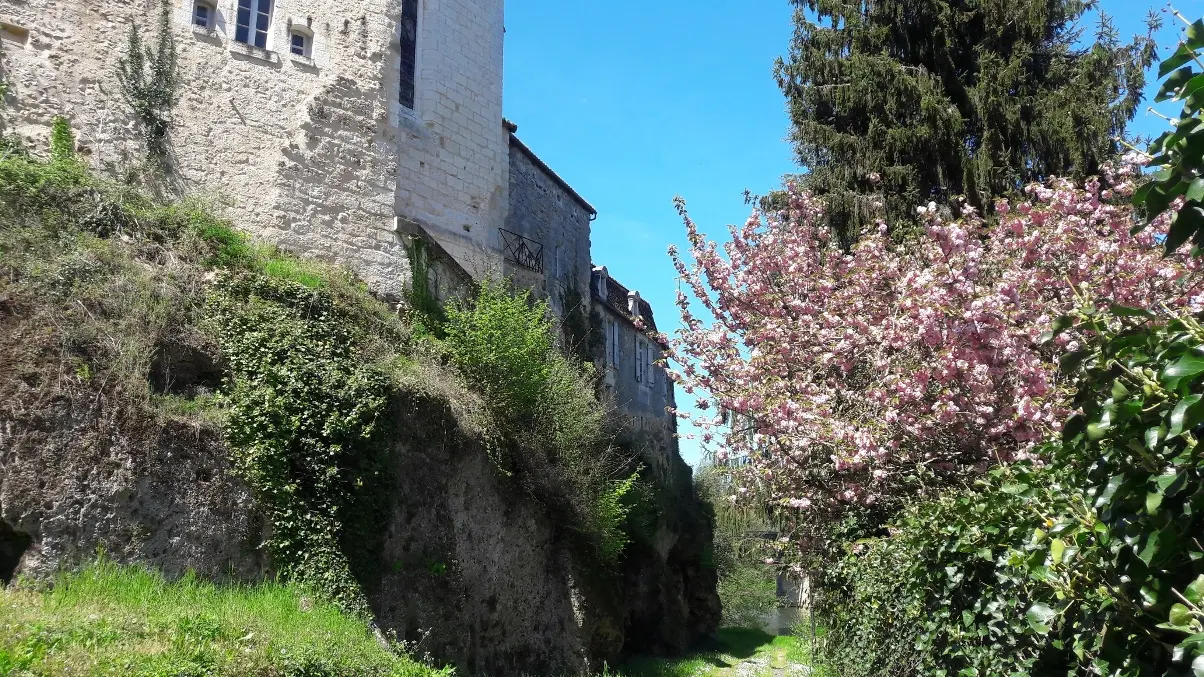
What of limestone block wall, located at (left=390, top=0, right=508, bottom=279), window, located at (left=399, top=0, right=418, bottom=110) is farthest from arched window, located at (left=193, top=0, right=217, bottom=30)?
window, located at (left=399, top=0, right=418, bottom=110)

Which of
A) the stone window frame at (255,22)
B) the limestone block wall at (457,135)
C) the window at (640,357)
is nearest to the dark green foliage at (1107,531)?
the limestone block wall at (457,135)

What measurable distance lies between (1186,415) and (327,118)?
14.2 metres

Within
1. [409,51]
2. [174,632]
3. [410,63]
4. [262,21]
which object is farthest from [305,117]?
[174,632]

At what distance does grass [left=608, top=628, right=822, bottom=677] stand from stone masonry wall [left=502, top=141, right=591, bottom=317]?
787 cm

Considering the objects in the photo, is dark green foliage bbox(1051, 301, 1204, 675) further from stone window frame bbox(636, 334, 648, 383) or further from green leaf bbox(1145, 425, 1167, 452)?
stone window frame bbox(636, 334, 648, 383)

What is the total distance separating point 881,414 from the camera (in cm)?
827

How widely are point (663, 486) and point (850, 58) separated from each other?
11.0 meters

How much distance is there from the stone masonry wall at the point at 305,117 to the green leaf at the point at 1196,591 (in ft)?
43.8

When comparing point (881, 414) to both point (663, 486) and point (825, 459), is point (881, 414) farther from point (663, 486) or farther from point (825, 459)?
point (663, 486)

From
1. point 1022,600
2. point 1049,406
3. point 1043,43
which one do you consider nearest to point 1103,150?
point 1043,43

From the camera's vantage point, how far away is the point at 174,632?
7.43 meters

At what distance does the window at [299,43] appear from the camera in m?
14.7

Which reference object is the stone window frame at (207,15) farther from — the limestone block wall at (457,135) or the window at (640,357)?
the window at (640,357)

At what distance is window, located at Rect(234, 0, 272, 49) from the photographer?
14.4 m
